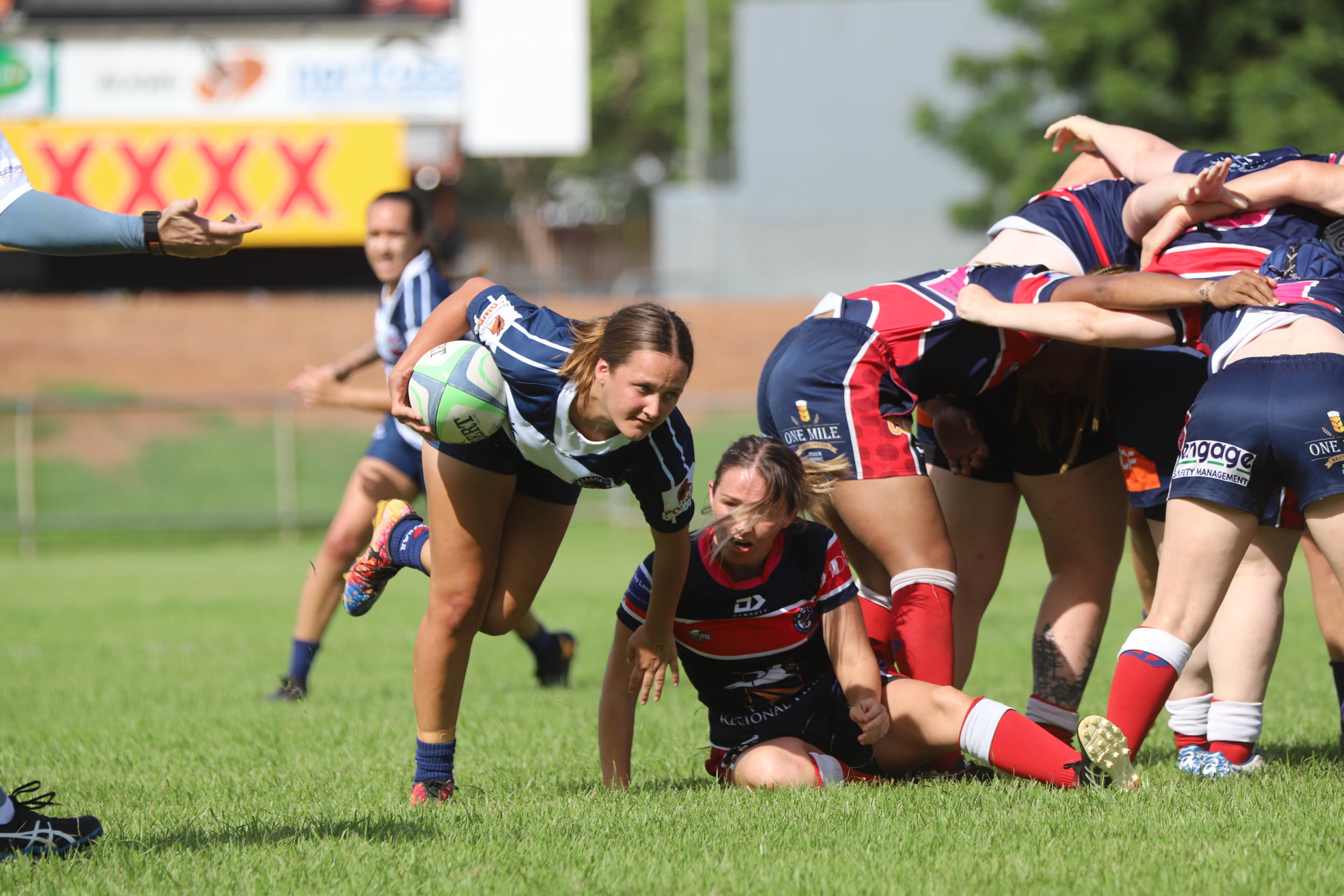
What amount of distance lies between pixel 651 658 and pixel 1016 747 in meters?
1.20

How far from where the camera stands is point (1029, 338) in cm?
469

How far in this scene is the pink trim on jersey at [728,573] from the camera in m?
4.43

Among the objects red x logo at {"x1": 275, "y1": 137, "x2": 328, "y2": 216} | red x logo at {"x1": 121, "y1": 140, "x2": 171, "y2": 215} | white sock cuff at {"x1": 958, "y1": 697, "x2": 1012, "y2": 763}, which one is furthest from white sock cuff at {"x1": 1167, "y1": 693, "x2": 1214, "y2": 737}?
red x logo at {"x1": 121, "y1": 140, "x2": 171, "y2": 215}

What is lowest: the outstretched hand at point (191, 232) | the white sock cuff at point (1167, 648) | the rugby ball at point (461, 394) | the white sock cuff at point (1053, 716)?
the white sock cuff at point (1053, 716)

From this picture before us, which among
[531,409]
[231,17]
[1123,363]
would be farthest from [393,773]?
[231,17]

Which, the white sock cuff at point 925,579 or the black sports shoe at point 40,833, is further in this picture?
the white sock cuff at point 925,579

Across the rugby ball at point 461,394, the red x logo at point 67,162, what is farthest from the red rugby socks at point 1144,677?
the red x logo at point 67,162

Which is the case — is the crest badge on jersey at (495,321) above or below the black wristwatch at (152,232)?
below

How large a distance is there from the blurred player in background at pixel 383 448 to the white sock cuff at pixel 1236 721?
11.7 ft

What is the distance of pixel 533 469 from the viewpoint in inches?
173

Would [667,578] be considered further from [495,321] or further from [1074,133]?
[1074,133]

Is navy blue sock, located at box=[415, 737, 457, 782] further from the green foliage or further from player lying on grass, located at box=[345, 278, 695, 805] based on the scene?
the green foliage

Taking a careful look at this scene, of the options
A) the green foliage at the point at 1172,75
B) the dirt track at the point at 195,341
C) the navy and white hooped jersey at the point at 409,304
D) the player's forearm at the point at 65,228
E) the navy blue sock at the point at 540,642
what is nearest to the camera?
the player's forearm at the point at 65,228

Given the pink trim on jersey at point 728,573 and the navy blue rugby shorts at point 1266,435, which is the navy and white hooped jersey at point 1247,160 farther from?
the pink trim on jersey at point 728,573
